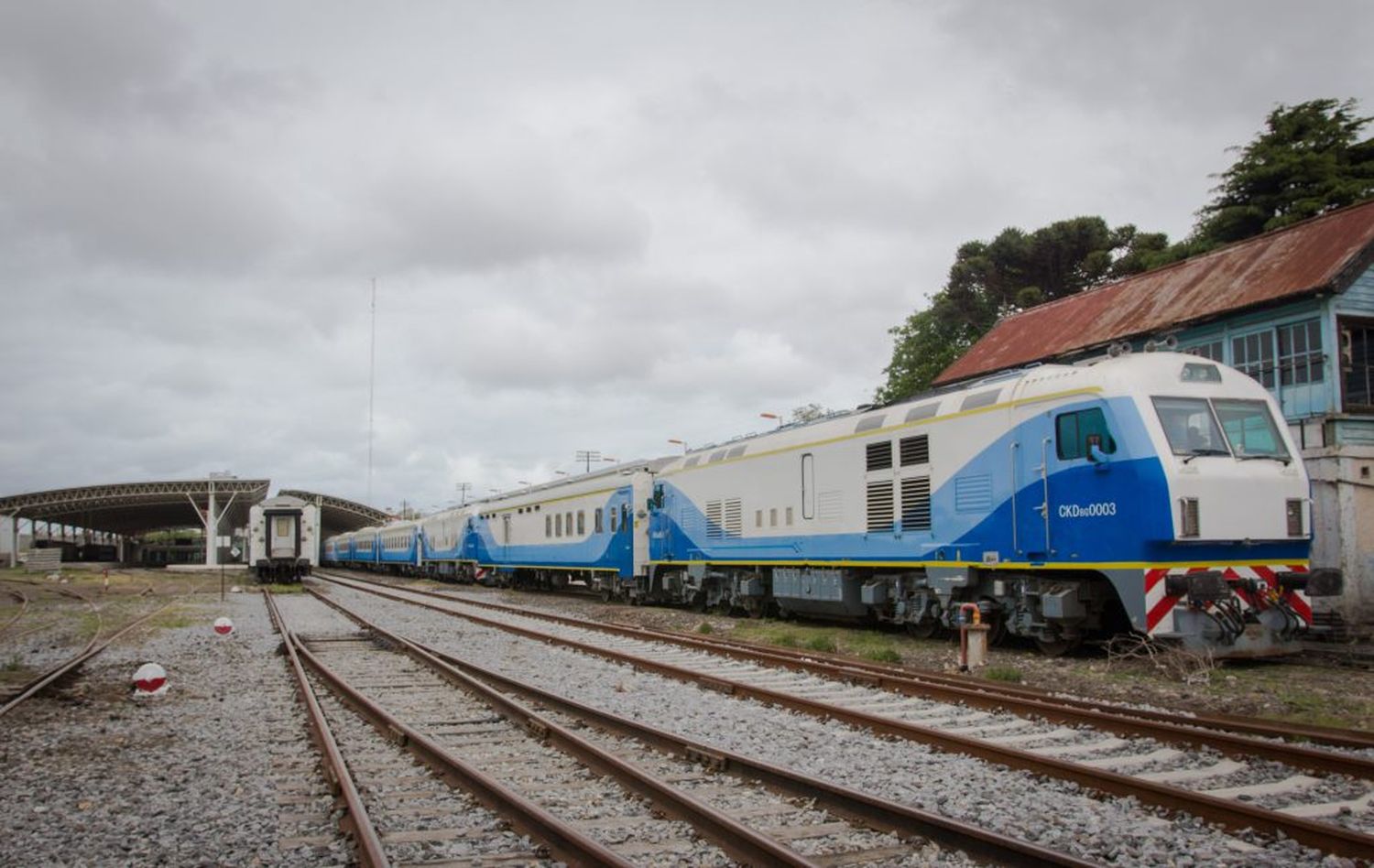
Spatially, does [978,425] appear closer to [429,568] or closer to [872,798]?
[872,798]

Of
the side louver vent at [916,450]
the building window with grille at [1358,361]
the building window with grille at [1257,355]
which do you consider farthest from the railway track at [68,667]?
the building window with grille at [1358,361]

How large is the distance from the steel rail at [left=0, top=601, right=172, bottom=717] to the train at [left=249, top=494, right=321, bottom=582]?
18.5 m

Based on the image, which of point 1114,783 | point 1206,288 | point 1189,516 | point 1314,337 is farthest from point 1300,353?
point 1114,783

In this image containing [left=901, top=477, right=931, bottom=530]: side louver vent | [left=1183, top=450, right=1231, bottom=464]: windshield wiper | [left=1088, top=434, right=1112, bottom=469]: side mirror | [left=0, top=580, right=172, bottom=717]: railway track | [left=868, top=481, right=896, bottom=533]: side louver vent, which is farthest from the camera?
[left=868, top=481, right=896, bottom=533]: side louver vent

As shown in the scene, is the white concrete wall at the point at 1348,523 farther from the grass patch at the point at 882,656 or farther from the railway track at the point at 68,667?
the railway track at the point at 68,667

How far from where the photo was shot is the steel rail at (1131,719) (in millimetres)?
6809

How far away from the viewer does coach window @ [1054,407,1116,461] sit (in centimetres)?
1158

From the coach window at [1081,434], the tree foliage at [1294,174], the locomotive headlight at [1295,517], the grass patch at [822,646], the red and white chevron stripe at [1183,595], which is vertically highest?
the tree foliage at [1294,174]

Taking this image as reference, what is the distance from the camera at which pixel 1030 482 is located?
41.2ft

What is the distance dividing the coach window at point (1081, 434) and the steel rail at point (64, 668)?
1203 cm

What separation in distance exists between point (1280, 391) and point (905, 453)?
9267mm

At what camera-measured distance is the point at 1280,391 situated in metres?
19.2

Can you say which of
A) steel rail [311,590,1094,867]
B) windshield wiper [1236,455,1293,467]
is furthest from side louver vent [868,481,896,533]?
steel rail [311,590,1094,867]

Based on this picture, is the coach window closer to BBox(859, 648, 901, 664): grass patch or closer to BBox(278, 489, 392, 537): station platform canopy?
BBox(859, 648, 901, 664): grass patch
